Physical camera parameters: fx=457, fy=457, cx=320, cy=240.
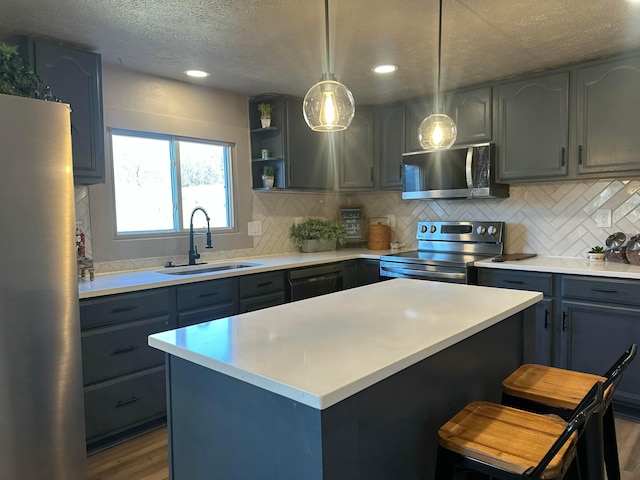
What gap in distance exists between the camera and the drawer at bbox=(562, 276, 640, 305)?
102 inches

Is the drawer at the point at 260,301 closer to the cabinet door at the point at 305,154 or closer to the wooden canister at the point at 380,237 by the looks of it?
the cabinet door at the point at 305,154

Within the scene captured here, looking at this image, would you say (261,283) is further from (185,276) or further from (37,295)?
(37,295)

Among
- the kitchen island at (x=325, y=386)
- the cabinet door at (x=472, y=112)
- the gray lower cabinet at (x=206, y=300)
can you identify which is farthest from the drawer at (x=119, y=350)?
the cabinet door at (x=472, y=112)

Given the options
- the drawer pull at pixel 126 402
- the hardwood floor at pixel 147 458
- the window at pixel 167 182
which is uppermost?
the window at pixel 167 182

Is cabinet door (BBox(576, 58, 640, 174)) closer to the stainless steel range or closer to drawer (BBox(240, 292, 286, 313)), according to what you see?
the stainless steel range

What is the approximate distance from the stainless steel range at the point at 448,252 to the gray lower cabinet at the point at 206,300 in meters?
1.31

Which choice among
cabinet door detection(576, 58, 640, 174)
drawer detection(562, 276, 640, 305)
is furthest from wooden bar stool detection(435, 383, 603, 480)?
cabinet door detection(576, 58, 640, 174)

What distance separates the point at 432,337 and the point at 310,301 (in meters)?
0.68

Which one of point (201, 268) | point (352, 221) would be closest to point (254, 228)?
point (201, 268)

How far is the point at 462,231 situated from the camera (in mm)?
3816

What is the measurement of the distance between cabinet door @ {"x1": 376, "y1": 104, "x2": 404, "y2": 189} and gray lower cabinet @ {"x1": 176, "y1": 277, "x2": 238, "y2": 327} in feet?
5.83

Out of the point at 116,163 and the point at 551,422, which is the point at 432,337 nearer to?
the point at 551,422

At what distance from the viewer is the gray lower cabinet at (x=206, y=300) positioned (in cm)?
272

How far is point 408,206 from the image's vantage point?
4.27 metres
